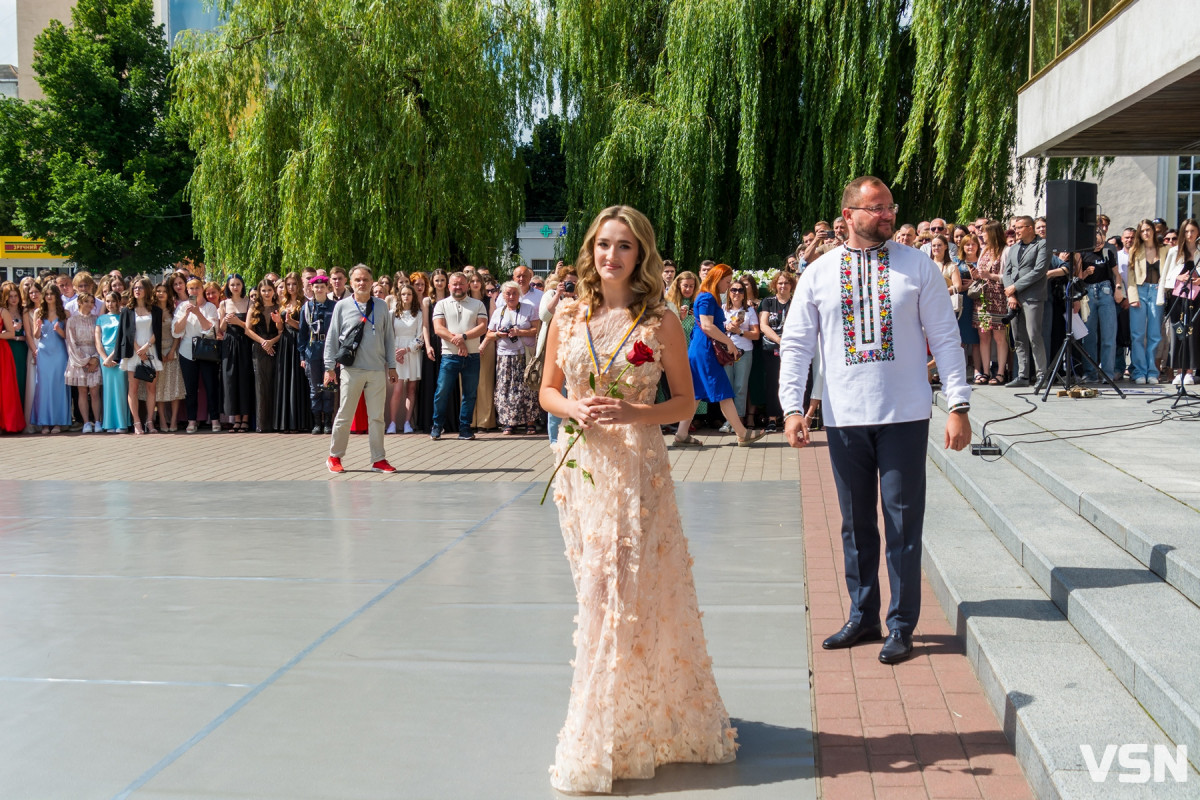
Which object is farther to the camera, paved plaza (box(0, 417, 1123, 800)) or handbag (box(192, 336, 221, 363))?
handbag (box(192, 336, 221, 363))

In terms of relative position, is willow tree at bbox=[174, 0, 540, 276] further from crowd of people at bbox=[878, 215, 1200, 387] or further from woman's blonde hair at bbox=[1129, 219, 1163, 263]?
woman's blonde hair at bbox=[1129, 219, 1163, 263]

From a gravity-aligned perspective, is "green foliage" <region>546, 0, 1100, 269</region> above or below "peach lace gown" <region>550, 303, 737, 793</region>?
above

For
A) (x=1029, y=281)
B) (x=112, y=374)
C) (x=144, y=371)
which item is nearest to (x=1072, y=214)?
(x=1029, y=281)

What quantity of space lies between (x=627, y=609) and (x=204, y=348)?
12922mm

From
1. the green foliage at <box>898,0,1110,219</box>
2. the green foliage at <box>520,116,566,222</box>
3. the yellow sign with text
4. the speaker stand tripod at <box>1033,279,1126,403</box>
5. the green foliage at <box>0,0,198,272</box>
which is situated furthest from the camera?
the yellow sign with text

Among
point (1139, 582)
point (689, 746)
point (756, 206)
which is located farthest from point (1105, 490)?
point (756, 206)

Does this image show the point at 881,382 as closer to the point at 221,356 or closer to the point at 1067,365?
the point at 1067,365

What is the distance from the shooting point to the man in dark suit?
41.8ft

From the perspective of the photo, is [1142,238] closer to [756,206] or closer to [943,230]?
[943,230]

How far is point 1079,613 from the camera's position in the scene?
4.64 metres

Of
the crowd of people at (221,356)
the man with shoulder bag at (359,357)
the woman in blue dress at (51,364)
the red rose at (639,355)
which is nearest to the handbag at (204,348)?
the crowd of people at (221,356)

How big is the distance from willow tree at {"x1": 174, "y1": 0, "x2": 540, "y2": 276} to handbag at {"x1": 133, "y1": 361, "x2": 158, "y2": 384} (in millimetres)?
5366

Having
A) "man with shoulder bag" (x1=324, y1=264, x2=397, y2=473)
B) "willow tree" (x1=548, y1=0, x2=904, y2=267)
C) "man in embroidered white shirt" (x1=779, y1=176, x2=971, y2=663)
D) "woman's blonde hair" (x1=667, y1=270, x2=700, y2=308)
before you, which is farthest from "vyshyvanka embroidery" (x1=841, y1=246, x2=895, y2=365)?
"willow tree" (x1=548, y1=0, x2=904, y2=267)

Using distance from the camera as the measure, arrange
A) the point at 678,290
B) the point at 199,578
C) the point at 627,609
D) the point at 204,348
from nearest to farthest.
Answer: the point at 627,609, the point at 199,578, the point at 678,290, the point at 204,348
